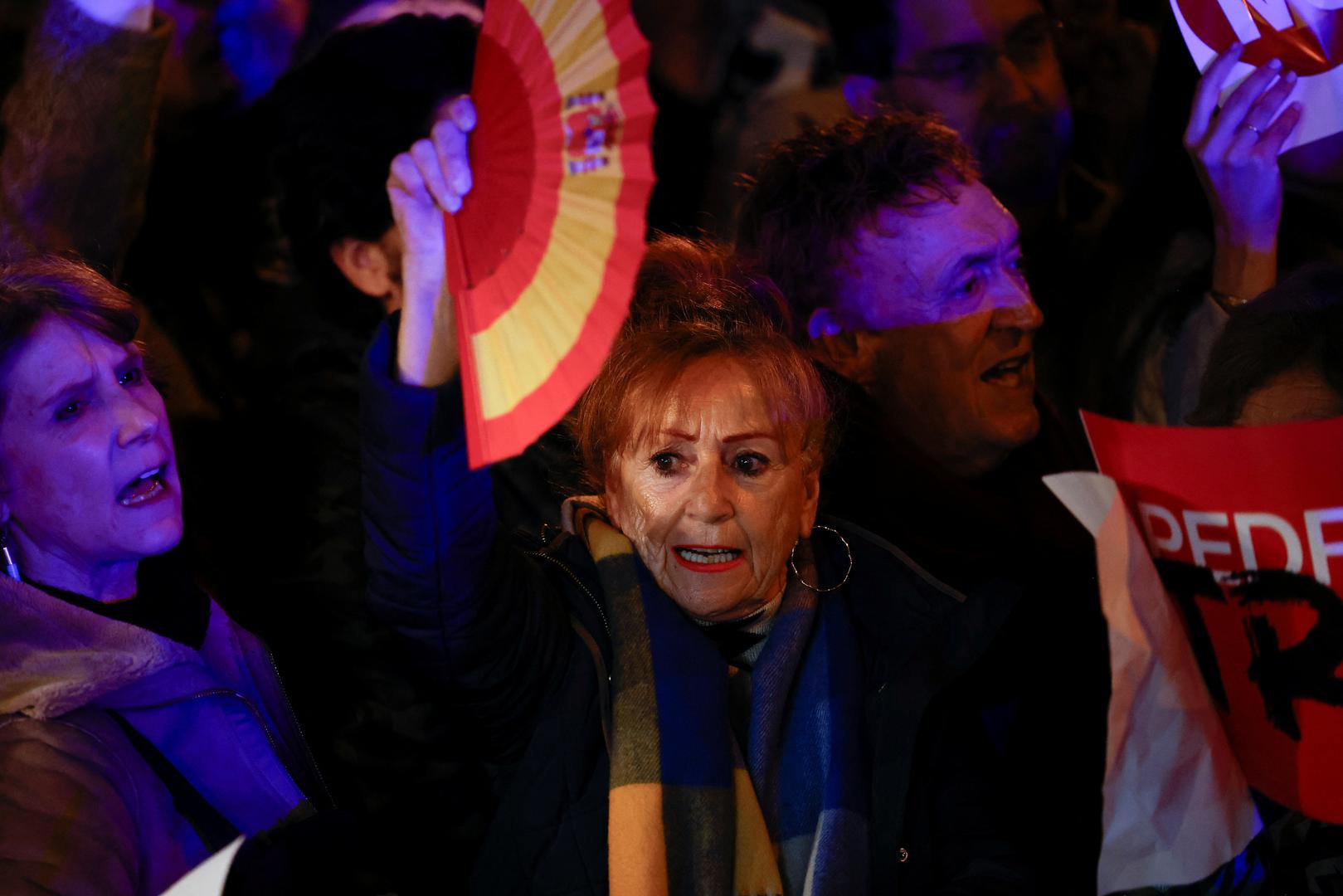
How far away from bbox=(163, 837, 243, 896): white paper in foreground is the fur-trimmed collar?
258 mm

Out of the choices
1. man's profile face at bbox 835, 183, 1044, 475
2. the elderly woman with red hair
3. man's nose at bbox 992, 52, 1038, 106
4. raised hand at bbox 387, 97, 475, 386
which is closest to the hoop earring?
the elderly woman with red hair

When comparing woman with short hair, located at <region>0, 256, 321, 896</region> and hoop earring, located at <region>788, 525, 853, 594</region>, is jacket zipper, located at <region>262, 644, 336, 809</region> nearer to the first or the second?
woman with short hair, located at <region>0, 256, 321, 896</region>

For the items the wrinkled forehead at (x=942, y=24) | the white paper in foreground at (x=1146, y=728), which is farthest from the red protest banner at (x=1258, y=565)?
the wrinkled forehead at (x=942, y=24)

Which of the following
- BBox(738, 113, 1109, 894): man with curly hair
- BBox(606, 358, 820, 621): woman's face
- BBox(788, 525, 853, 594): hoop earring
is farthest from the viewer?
BBox(738, 113, 1109, 894): man with curly hair

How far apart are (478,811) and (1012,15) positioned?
1822 mm

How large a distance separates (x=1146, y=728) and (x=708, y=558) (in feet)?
1.99

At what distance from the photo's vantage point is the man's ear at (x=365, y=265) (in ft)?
7.00

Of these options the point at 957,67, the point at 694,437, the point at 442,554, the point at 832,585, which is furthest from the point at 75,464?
the point at 957,67

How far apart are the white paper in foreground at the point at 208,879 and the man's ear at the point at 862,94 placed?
1756mm

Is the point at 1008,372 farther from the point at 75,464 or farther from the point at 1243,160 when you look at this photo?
the point at 75,464

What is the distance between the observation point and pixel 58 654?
4.96 ft

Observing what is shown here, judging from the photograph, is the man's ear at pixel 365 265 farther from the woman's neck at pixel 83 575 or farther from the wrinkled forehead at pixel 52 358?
the woman's neck at pixel 83 575

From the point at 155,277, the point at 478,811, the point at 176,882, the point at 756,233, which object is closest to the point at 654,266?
the point at 756,233

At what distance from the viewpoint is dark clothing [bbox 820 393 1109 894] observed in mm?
2115
